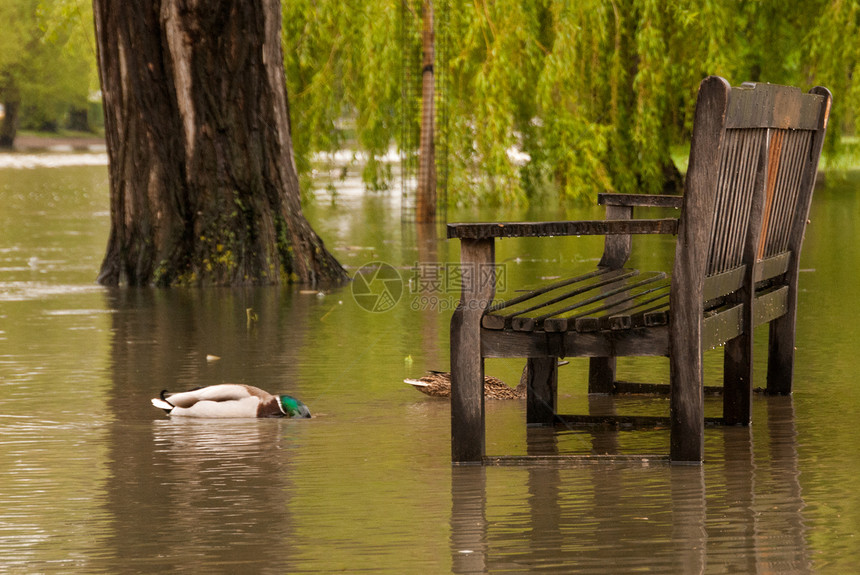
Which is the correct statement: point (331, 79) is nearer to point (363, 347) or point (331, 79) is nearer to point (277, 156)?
point (277, 156)

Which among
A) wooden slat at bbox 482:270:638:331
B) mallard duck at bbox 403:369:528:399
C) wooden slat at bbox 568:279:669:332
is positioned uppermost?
wooden slat at bbox 568:279:669:332

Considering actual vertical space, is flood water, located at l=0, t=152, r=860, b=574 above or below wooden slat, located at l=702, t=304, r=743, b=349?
below

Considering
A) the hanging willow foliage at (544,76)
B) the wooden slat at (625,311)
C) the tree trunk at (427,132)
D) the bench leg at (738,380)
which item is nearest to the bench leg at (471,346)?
the wooden slat at (625,311)

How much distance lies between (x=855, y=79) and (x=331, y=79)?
23.0 feet

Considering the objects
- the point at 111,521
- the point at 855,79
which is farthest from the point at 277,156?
the point at 855,79

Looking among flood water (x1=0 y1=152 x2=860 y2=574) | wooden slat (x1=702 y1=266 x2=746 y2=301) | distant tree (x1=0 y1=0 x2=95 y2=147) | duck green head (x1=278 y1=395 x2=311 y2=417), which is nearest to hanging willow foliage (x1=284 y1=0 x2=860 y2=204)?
flood water (x1=0 y1=152 x2=860 y2=574)

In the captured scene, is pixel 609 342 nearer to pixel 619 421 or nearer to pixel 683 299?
pixel 683 299

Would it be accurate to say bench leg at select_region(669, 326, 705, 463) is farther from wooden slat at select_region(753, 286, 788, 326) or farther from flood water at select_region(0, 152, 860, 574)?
wooden slat at select_region(753, 286, 788, 326)

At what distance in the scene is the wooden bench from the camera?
13.8 feet

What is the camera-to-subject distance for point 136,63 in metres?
Answer: 9.82

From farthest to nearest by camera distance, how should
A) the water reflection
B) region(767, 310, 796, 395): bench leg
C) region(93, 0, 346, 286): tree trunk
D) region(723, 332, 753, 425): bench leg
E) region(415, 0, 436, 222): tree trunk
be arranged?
1. region(415, 0, 436, 222): tree trunk
2. region(93, 0, 346, 286): tree trunk
3. region(767, 310, 796, 395): bench leg
4. region(723, 332, 753, 425): bench leg
5. the water reflection

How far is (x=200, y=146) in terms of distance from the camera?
9.96m

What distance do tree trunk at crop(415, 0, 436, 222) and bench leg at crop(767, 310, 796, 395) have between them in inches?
436

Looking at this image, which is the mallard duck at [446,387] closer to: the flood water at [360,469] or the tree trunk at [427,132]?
the flood water at [360,469]
